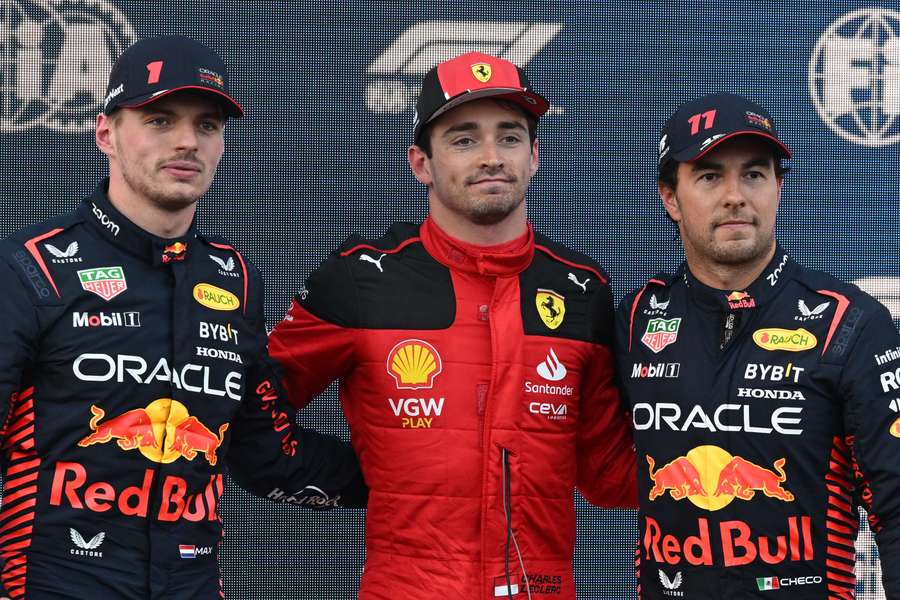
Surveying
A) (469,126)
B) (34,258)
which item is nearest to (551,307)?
(469,126)

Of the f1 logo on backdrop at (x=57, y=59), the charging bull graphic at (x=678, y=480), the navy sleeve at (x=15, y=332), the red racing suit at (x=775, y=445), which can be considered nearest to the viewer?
the navy sleeve at (x=15, y=332)

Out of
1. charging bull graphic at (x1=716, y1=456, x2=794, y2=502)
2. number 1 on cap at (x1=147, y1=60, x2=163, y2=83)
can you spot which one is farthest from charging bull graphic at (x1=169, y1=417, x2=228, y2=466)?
charging bull graphic at (x1=716, y1=456, x2=794, y2=502)

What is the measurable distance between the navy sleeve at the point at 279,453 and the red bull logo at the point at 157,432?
0.23 meters

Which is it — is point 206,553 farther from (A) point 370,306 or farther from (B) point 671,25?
(B) point 671,25

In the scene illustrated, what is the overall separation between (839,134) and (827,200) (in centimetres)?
19

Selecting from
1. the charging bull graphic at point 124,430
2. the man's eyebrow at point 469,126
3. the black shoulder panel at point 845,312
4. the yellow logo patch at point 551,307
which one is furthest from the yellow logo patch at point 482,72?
the charging bull graphic at point 124,430

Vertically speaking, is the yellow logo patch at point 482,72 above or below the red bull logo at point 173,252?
above

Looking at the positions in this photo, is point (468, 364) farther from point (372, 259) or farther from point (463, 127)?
point (463, 127)

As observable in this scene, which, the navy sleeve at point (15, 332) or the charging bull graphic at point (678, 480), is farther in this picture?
the charging bull graphic at point (678, 480)

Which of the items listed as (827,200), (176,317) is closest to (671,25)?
(827,200)

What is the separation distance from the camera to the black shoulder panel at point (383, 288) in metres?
2.67

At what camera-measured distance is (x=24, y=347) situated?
2.15 metres

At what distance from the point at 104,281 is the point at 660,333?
1.19 metres

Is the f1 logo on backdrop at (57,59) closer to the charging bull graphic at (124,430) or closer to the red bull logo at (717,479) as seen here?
the charging bull graphic at (124,430)
